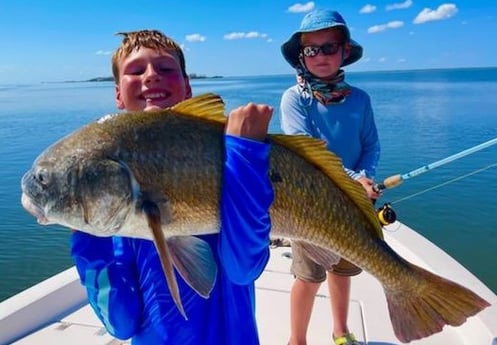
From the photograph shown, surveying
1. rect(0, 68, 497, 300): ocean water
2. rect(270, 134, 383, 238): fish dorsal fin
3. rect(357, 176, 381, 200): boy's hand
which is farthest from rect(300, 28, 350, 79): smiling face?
rect(0, 68, 497, 300): ocean water

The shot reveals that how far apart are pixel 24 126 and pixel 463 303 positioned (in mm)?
30657

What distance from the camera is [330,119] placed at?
355cm

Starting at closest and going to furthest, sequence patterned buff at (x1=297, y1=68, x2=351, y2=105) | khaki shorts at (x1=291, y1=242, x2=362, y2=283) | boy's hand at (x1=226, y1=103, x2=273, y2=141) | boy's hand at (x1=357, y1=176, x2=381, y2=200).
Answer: boy's hand at (x1=226, y1=103, x2=273, y2=141) < boy's hand at (x1=357, y1=176, x2=381, y2=200) < khaki shorts at (x1=291, y1=242, x2=362, y2=283) < patterned buff at (x1=297, y1=68, x2=351, y2=105)

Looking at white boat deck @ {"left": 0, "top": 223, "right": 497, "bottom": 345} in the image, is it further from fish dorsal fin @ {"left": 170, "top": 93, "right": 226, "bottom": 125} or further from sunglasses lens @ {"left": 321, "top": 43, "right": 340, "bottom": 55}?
fish dorsal fin @ {"left": 170, "top": 93, "right": 226, "bottom": 125}

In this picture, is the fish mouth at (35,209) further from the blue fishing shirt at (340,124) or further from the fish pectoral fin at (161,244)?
the blue fishing shirt at (340,124)

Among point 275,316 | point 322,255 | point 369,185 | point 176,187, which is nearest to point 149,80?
point 176,187

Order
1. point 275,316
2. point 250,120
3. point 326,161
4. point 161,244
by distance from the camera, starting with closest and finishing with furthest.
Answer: point 161,244 < point 250,120 < point 326,161 < point 275,316

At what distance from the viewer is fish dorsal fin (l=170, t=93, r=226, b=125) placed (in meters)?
1.68

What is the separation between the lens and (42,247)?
33.1 ft

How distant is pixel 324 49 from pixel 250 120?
7.18 feet

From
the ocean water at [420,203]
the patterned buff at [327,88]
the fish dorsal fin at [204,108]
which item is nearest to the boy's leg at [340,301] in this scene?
the patterned buff at [327,88]

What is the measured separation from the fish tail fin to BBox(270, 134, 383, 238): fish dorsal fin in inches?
A: 13.4

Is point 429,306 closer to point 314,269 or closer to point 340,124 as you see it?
point 314,269

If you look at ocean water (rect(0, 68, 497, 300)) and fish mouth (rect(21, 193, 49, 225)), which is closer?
fish mouth (rect(21, 193, 49, 225))
